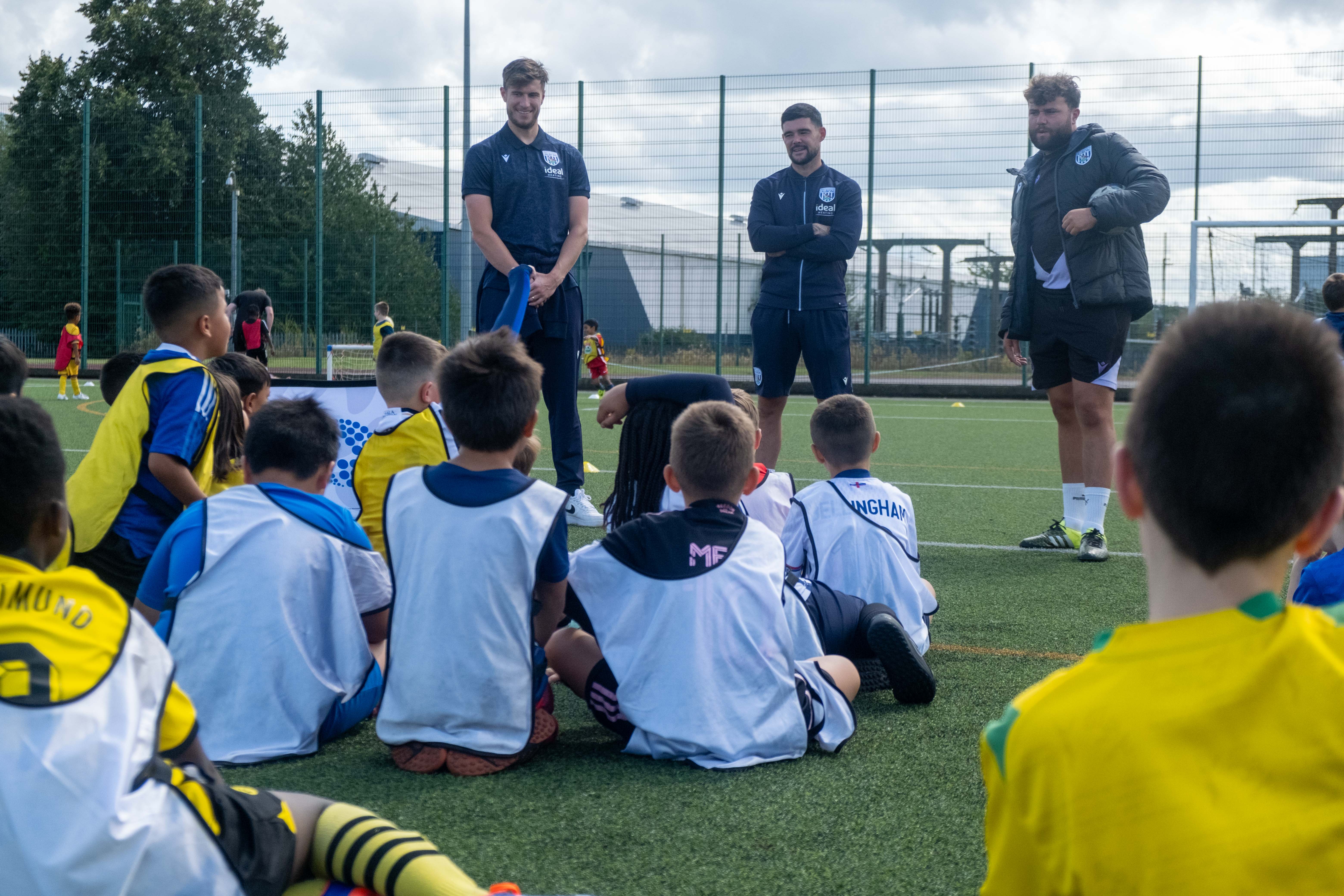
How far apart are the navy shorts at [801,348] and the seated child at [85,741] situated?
4.53 metres

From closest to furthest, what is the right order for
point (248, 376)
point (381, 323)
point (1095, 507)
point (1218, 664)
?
point (1218, 664)
point (248, 376)
point (1095, 507)
point (381, 323)

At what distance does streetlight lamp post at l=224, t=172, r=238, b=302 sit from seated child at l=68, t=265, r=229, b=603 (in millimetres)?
16369

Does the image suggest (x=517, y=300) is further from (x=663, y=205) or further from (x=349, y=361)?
(x=349, y=361)

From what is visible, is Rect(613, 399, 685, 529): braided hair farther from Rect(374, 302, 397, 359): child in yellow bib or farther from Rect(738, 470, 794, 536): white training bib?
Rect(374, 302, 397, 359): child in yellow bib

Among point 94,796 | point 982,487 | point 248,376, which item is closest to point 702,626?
point 94,796

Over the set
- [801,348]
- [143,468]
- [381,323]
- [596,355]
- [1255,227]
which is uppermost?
[1255,227]

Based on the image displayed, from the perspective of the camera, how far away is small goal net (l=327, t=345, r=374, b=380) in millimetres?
18344

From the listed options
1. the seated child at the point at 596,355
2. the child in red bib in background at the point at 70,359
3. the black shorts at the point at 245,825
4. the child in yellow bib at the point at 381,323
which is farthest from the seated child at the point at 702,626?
the child in red bib in background at the point at 70,359

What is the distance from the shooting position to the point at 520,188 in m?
5.55

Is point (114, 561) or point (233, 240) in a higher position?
point (233, 240)

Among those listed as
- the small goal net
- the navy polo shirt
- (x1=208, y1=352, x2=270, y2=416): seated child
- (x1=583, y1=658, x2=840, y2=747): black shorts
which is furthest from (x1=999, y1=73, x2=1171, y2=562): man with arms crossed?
the small goal net

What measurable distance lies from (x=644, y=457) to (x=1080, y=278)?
294 cm

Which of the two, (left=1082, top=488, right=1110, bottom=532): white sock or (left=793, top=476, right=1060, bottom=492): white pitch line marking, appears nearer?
(left=1082, top=488, right=1110, bottom=532): white sock

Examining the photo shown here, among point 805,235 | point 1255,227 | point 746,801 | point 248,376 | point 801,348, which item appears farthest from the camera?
point 1255,227
